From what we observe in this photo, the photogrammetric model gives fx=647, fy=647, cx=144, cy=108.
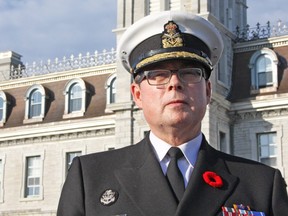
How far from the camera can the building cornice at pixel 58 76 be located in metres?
28.4

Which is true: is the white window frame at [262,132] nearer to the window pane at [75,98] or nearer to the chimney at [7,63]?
the window pane at [75,98]

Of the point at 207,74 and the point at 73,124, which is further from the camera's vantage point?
the point at 73,124

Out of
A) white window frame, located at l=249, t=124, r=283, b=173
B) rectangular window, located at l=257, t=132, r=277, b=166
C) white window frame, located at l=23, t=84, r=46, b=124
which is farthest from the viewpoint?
white window frame, located at l=23, t=84, r=46, b=124

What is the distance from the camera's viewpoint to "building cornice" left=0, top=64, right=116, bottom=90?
28.4 meters

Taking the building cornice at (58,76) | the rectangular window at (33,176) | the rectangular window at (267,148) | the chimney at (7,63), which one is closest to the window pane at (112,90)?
the building cornice at (58,76)

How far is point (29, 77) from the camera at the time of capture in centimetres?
3064

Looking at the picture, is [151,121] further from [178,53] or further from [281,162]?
[281,162]

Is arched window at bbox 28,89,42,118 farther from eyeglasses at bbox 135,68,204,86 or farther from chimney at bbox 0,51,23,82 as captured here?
eyeglasses at bbox 135,68,204,86

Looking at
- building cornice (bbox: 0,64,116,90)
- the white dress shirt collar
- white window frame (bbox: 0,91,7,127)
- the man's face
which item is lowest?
the white dress shirt collar

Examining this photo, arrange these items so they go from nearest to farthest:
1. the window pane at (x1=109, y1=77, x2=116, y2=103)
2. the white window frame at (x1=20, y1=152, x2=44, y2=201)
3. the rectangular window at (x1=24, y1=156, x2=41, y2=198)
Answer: the window pane at (x1=109, y1=77, x2=116, y2=103), the white window frame at (x1=20, y1=152, x2=44, y2=201), the rectangular window at (x1=24, y1=156, x2=41, y2=198)

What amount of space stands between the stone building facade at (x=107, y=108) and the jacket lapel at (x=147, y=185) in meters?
19.2

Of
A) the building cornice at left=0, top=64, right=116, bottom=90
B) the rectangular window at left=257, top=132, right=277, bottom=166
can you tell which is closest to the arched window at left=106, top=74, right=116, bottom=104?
the building cornice at left=0, top=64, right=116, bottom=90

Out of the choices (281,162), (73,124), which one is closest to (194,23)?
(281,162)

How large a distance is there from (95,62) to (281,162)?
1030 centimetres
